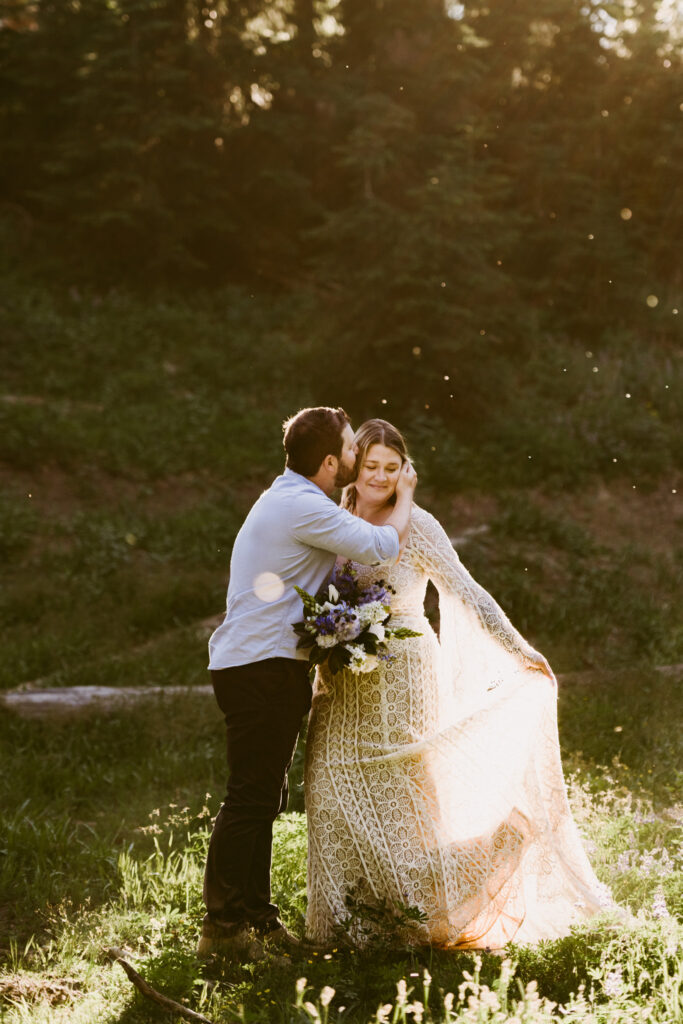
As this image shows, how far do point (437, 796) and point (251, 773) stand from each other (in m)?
0.83

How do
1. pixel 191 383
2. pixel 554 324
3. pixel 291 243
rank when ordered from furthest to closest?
pixel 291 243
pixel 554 324
pixel 191 383

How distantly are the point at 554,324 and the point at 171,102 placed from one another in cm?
858

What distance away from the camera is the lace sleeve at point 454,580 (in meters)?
4.28

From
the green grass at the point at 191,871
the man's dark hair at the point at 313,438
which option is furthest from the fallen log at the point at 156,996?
the man's dark hair at the point at 313,438

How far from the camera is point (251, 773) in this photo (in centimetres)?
406

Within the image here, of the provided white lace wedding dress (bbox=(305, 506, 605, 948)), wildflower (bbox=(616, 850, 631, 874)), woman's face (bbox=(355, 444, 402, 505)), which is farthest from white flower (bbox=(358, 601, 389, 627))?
wildflower (bbox=(616, 850, 631, 874))

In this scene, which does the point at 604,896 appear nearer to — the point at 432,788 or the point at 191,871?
the point at 432,788

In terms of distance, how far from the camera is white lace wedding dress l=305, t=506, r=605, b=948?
13.5ft

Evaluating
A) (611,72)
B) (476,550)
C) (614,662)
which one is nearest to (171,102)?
(611,72)

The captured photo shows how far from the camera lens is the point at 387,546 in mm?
3912

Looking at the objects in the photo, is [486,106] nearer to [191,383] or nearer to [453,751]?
[191,383]

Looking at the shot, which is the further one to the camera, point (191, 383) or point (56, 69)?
point (56, 69)

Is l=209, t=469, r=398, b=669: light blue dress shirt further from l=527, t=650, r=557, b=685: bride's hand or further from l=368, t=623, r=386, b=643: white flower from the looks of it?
l=527, t=650, r=557, b=685: bride's hand

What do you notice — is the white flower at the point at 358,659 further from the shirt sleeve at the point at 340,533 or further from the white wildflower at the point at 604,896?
the white wildflower at the point at 604,896
